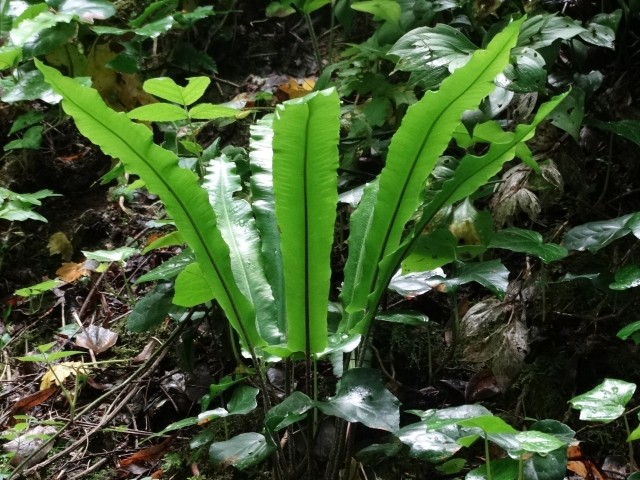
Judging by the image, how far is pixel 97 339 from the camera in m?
1.67

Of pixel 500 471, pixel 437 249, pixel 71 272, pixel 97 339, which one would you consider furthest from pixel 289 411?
pixel 71 272

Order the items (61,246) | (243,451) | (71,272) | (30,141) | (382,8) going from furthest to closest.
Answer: (30,141)
(61,246)
(71,272)
(382,8)
(243,451)

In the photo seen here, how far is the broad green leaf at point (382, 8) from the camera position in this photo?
151 centimetres

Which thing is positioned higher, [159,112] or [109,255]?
[159,112]

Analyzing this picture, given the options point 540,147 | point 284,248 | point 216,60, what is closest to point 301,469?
point 284,248

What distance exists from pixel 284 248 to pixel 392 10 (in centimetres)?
90

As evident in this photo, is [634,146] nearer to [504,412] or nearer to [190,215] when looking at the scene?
[504,412]

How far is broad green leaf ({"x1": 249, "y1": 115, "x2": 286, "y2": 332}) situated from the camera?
3.59 ft

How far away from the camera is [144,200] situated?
2256 mm

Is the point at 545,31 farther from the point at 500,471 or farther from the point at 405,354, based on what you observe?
the point at 500,471

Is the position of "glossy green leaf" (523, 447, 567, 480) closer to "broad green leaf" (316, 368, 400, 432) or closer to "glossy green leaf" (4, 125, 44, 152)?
"broad green leaf" (316, 368, 400, 432)

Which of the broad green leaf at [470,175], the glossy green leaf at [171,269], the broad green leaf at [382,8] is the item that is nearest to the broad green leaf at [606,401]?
the broad green leaf at [470,175]

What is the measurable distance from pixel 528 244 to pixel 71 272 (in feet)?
4.76

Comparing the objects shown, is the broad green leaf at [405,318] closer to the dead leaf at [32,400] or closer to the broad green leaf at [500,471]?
the broad green leaf at [500,471]
